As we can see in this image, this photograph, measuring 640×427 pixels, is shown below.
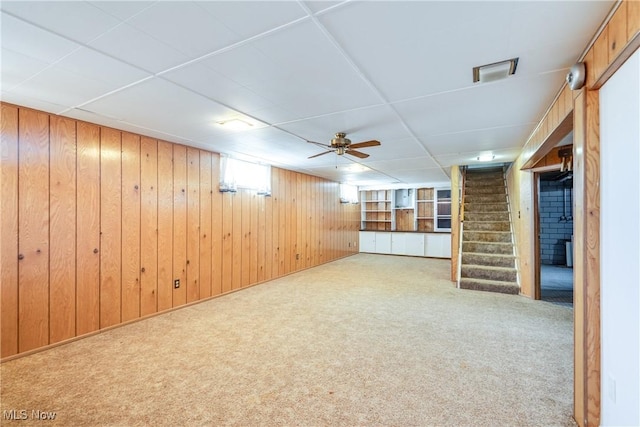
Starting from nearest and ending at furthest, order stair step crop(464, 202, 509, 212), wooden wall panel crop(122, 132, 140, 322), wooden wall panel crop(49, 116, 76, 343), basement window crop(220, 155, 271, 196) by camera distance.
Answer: wooden wall panel crop(49, 116, 76, 343), wooden wall panel crop(122, 132, 140, 322), basement window crop(220, 155, 271, 196), stair step crop(464, 202, 509, 212)

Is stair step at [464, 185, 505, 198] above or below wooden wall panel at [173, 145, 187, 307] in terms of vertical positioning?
above

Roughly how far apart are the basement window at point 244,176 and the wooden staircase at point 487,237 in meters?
3.91

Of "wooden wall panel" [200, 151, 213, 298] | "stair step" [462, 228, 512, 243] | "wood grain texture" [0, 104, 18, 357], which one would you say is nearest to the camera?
"wood grain texture" [0, 104, 18, 357]

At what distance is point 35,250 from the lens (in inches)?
102

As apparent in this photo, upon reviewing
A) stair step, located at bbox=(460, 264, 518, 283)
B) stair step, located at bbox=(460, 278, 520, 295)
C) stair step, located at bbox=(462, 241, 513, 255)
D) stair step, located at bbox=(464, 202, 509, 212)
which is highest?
stair step, located at bbox=(464, 202, 509, 212)

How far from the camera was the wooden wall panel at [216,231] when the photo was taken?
14.1 ft

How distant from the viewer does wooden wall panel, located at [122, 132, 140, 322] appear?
10.7 ft

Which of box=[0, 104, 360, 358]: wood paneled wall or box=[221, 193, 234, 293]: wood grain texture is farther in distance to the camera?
box=[221, 193, 234, 293]: wood grain texture

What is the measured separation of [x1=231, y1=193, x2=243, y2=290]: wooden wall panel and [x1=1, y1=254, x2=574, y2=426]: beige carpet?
78 cm

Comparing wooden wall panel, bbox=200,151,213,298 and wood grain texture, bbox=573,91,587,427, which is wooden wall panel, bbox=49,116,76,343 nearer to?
wooden wall panel, bbox=200,151,213,298

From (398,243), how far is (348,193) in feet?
7.22

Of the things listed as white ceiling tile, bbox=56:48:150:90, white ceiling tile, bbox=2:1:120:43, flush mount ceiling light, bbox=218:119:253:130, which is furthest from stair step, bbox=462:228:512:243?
white ceiling tile, bbox=2:1:120:43

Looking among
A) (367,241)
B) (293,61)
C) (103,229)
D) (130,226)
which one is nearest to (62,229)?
(103,229)

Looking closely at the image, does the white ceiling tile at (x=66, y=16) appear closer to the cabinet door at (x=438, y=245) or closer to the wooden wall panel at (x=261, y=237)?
the wooden wall panel at (x=261, y=237)
